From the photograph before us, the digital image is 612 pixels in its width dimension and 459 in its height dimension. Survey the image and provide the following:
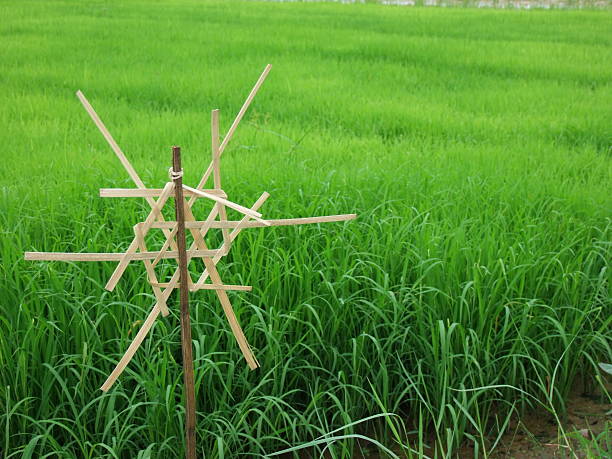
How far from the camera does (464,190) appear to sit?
119 inches

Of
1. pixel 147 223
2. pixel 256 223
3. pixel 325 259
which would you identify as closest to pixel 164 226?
pixel 147 223

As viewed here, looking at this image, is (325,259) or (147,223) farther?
(325,259)

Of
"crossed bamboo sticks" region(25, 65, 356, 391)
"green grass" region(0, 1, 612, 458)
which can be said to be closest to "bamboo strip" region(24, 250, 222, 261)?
"crossed bamboo sticks" region(25, 65, 356, 391)

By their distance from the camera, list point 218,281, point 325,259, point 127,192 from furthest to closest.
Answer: point 325,259 < point 218,281 < point 127,192

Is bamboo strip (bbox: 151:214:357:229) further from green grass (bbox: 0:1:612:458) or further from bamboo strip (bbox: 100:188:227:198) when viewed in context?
green grass (bbox: 0:1:612:458)

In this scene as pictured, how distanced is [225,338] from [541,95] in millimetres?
4087

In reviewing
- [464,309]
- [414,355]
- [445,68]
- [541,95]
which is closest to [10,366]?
[414,355]

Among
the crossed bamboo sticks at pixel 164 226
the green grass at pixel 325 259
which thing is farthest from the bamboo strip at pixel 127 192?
the green grass at pixel 325 259

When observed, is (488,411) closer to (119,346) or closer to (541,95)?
(119,346)

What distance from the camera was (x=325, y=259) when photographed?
7.40ft

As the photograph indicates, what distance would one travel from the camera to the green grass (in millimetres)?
1835

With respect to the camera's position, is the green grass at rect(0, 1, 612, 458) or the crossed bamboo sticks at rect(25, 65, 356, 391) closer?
the crossed bamboo sticks at rect(25, 65, 356, 391)

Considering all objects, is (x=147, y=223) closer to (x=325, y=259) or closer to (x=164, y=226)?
(x=164, y=226)

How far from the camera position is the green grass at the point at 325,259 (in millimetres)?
1835
